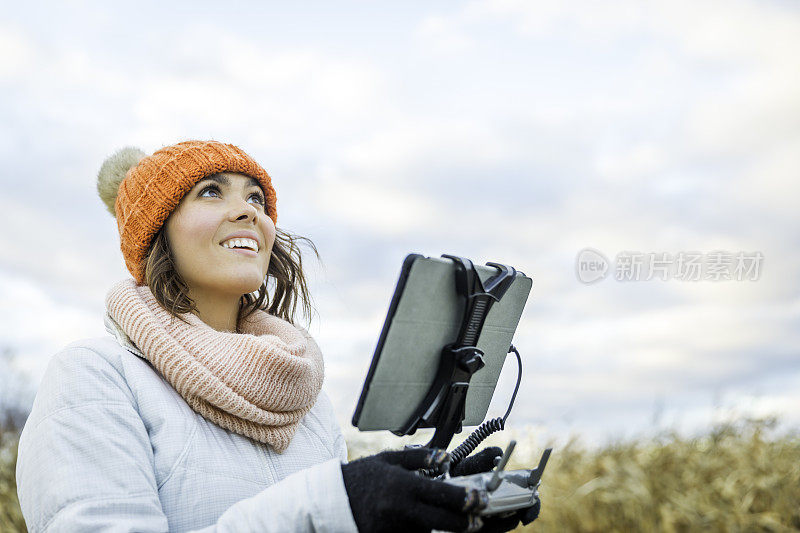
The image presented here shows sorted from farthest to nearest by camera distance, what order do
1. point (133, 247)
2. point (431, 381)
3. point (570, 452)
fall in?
point (570, 452) < point (133, 247) < point (431, 381)

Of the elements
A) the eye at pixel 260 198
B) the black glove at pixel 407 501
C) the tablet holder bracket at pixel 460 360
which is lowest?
the black glove at pixel 407 501

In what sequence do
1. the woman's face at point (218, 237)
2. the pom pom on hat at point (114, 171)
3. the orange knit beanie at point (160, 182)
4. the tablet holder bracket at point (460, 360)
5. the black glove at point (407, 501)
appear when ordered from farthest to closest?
the pom pom on hat at point (114, 171)
the orange knit beanie at point (160, 182)
the woman's face at point (218, 237)
the tablet holder bracket at point (460, 360)
the black glove at point (407, 501)

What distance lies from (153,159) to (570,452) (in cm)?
326

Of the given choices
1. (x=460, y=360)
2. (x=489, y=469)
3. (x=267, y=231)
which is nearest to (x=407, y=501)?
(x=460, y=360)

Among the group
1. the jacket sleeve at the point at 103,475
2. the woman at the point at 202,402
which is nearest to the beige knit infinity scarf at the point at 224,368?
the woman at the point at 202,402

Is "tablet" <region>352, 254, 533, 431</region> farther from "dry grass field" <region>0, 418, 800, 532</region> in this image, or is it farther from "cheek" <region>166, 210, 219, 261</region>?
"dry grass field" <region>0, 418, 800, 532</region>

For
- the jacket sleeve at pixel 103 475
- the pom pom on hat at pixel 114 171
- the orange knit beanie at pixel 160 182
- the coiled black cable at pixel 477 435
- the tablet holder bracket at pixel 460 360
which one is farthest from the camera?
the pom pom on hat at pixel 114 171

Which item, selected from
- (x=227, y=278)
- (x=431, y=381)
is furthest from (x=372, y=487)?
(x=227, y=278)

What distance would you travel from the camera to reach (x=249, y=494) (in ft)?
6.03

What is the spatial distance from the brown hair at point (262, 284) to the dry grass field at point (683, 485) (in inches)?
82.8

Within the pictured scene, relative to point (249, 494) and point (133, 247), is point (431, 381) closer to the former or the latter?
point (249, 494)

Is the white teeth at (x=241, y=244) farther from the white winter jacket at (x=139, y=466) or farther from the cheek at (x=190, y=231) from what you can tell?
the white winter jacket at (x=139, y=466)

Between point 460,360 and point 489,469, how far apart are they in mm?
492

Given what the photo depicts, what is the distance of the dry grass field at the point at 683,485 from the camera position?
344 cm
